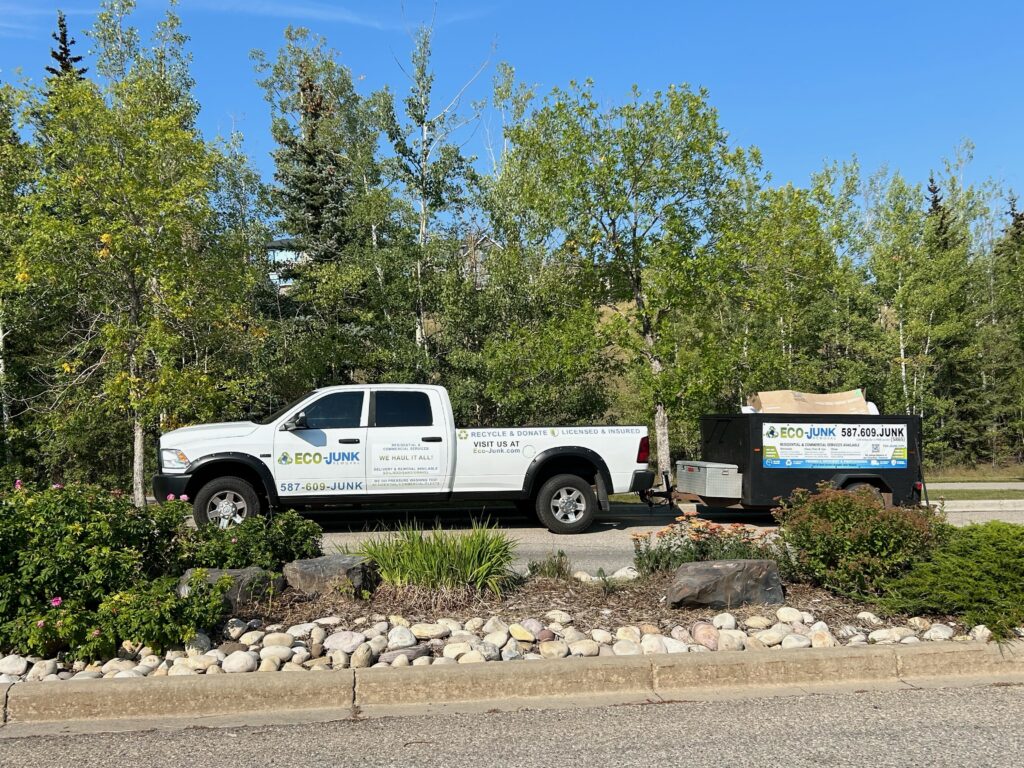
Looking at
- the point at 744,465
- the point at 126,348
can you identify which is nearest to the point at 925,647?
the point at 744,465

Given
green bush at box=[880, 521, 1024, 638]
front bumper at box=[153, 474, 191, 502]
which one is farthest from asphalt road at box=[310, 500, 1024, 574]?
green bush at box=[880, 521, 1024, 638]

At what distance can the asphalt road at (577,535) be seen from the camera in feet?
34.2

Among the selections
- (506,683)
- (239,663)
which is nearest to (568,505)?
(506,683)

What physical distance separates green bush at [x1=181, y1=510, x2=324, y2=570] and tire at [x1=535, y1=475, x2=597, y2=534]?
5222mm

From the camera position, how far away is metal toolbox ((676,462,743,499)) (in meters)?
13.1

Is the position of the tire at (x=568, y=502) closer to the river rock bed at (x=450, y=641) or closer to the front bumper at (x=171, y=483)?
the front bumper at (x=171, y=483)

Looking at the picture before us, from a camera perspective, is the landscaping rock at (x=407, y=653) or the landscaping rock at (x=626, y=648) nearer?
the landscaping rock at (x=407, y=653)

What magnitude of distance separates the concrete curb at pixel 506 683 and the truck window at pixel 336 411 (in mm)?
7209

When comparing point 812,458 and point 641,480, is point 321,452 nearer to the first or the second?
point 641,480

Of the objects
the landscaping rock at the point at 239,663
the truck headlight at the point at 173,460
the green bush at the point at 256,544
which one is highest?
the truck headlight at the point at 173,460

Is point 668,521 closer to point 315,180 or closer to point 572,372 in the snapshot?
point 572,372

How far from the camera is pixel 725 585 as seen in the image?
6395mm

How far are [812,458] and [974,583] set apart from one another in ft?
24.0

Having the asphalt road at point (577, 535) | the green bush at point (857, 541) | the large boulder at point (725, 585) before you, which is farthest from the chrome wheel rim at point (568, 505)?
the large boulder at point (725, 585)
